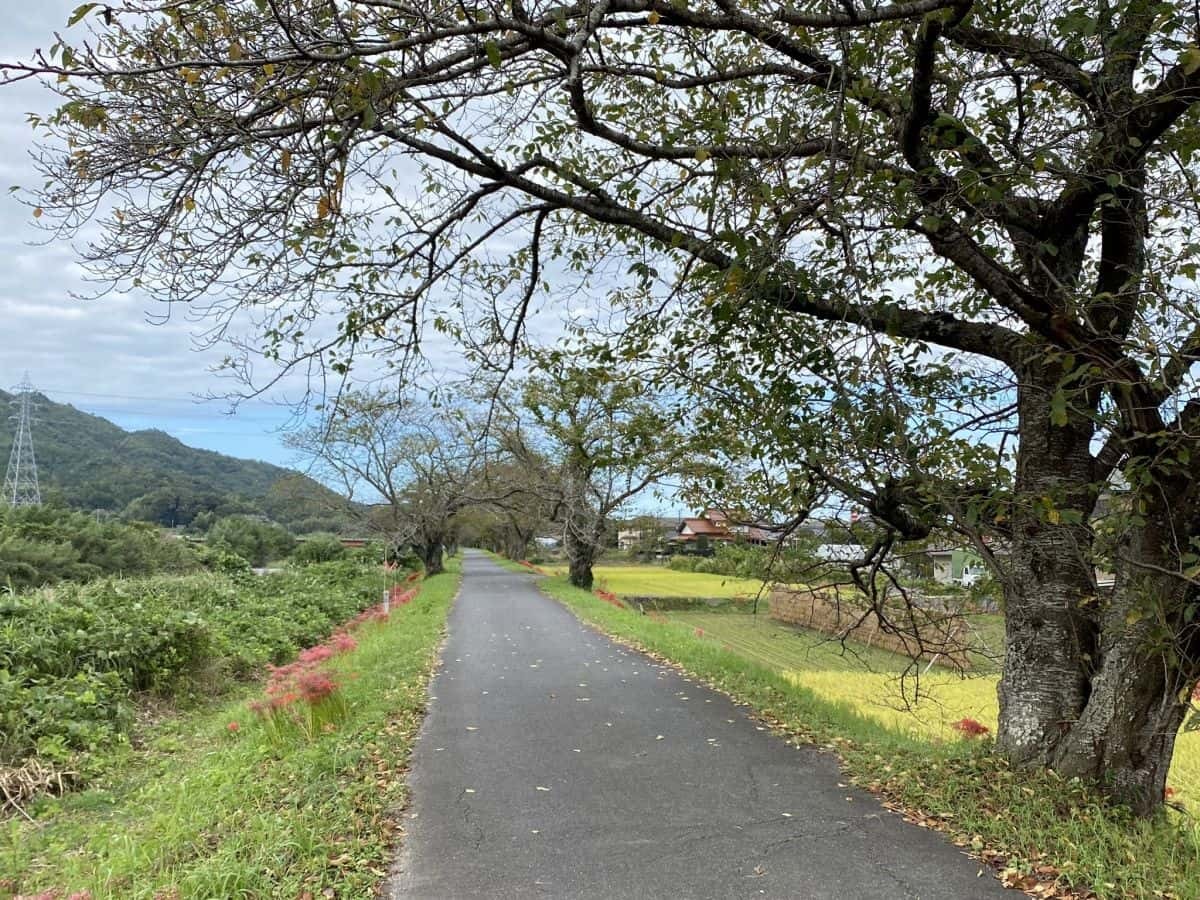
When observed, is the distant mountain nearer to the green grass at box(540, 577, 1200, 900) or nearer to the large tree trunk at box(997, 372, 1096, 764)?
the green grass at box(540, 577, 1200, 900)

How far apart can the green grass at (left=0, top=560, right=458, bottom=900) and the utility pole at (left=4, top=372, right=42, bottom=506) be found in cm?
2906

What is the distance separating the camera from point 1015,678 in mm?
5562

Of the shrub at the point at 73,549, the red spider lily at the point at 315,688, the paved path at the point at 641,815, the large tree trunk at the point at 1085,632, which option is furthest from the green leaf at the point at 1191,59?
the shrub at the point at 73,549

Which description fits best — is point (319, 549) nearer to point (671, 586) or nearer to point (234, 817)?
point (671, 586)

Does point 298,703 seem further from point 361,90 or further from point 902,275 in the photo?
point 902,275

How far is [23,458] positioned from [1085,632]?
1576 inches

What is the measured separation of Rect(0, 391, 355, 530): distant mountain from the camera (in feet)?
119

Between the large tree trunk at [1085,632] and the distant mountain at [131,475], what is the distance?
35339mm

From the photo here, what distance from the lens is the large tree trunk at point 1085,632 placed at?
4.57 meters

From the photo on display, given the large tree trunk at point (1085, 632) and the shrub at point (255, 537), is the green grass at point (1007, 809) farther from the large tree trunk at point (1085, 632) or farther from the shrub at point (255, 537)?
the shrub at point (255, 537)

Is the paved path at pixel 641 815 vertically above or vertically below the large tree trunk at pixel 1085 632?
below

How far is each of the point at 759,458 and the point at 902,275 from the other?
8.71 ft

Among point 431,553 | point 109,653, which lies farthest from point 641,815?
point 431,553

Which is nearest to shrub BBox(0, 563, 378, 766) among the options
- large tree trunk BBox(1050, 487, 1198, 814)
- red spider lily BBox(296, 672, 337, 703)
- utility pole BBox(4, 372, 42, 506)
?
red spider lily BBox(296, 672, 337, 703)
